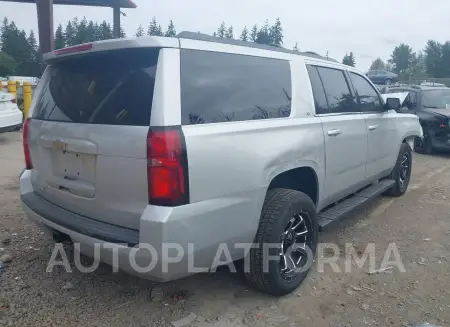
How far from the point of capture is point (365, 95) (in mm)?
4672

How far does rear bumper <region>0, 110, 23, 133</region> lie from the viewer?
8008mm

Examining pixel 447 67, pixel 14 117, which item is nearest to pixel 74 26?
pixel 14 117

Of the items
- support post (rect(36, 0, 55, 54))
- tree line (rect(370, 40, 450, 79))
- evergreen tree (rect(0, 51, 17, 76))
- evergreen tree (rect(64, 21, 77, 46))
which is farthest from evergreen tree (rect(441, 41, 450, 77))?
support post (rect(36, 0, 55, 54))

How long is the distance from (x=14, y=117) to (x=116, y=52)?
22.8ft

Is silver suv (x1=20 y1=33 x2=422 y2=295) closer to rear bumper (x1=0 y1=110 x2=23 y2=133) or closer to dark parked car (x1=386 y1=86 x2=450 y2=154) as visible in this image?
rear bumper (x1=0 y1=110 x2=23 y2=133)

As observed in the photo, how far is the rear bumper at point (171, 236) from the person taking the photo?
7.47 feet

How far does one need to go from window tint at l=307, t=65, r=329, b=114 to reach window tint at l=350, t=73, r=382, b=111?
934mm

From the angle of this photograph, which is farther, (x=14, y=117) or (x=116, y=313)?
(x=14, y=117)

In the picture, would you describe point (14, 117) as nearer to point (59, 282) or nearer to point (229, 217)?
point (59, 282)

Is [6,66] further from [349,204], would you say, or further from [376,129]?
[349,204]

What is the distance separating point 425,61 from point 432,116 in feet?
215

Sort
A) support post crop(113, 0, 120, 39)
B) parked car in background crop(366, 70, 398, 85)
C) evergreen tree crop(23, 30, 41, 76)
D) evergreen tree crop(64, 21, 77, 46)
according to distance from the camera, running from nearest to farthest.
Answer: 1. support post crop(113, 0, 120, 39)
2. parked car in background crop(366, 70, 398, 85)
3. evergreen tree crop(23, 30, 41, 76)
4. evergreen tree crop(64, 21, 77, 46)

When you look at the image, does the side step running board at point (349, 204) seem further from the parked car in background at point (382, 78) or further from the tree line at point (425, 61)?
the tree line at point (425, 61)

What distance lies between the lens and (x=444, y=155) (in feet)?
31.7
